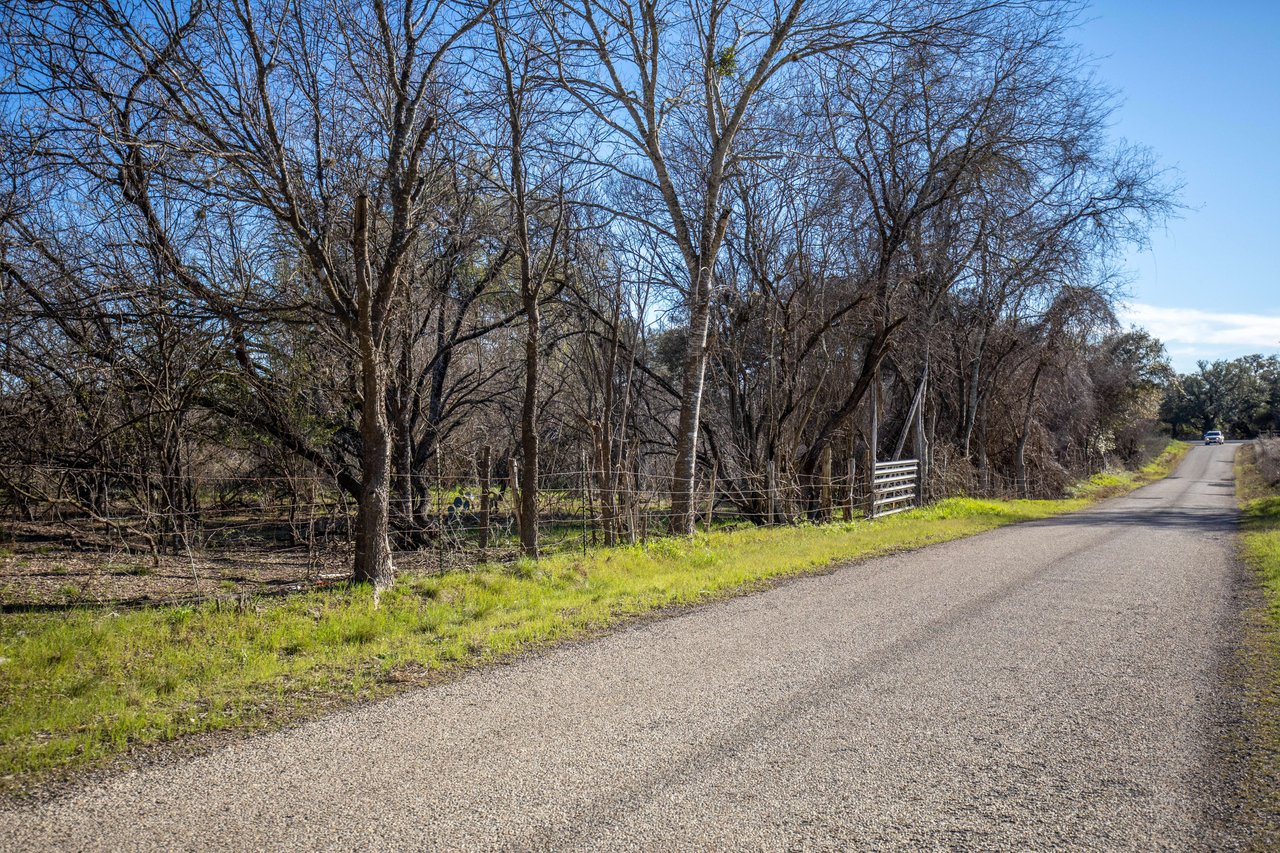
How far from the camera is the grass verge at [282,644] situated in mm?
4430

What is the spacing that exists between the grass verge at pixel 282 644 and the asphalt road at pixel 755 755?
1.60ft

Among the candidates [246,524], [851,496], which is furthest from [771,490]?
[246,524]

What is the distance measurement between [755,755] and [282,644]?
392 cm

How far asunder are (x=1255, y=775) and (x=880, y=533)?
1033 cm

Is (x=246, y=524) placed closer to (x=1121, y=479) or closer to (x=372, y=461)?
(x=372, y=461)

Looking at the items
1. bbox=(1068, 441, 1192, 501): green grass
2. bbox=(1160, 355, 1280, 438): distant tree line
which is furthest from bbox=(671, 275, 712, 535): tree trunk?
bbox=(1160, 355, 1280, 438): distant tree line

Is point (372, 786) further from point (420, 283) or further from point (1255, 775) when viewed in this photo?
point (420, 283)

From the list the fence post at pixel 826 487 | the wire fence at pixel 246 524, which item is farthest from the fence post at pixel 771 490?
the fence post at pixel 826 487

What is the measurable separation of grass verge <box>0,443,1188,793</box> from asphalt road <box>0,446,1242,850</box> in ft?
1.60

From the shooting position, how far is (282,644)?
19.9 feet

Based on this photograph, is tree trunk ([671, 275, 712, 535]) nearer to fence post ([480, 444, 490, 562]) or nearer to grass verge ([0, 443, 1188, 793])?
grass verge ([0, 443, 1188, 793])

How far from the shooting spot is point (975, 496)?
25500 mm

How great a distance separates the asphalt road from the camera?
3205mm

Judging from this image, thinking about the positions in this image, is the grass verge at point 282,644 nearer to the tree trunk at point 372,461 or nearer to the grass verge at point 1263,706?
the tree trunk at point 372,461
